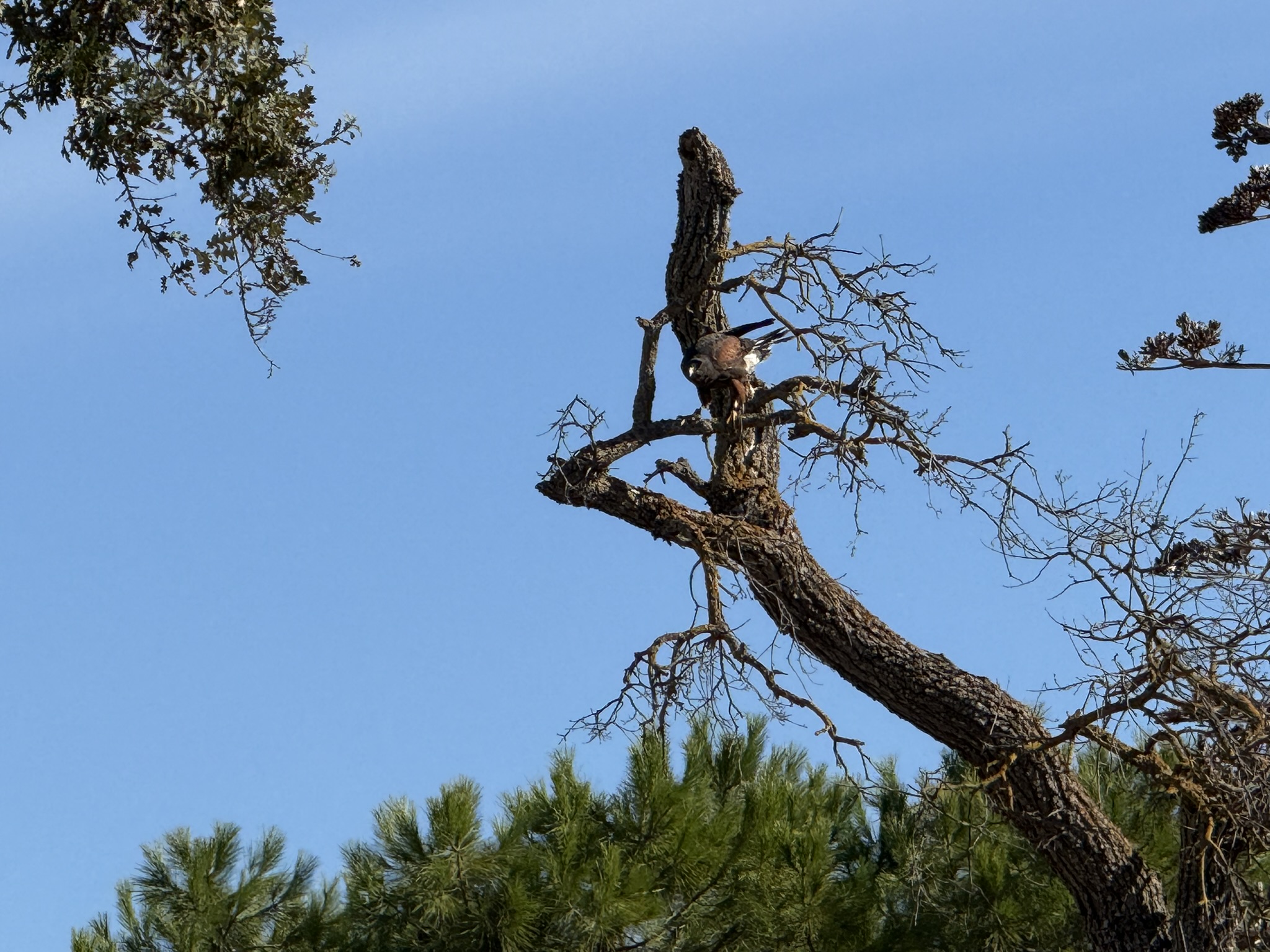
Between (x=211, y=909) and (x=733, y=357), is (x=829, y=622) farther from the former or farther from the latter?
(x=211, y=909)

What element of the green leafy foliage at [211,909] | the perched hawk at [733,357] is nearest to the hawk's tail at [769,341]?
the perched hawk at [733,357]

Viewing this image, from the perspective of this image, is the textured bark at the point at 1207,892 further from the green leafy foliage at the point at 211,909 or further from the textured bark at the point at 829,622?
the green leafy foliage at the point at 211,909

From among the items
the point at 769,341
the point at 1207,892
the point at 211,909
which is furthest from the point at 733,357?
the point at 211,909

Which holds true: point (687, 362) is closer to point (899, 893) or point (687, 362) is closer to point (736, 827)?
point (736, 827)

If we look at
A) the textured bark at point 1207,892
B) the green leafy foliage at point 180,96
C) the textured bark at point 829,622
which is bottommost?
the textured bark at point 1207,892

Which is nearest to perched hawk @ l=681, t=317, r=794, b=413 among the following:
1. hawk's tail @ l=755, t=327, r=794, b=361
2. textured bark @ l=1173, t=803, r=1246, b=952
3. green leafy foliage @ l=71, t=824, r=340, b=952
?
hawk's tail @ l=755, t=327, r=794, b=361

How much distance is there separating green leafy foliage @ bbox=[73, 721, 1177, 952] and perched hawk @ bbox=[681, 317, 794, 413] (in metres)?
2.38

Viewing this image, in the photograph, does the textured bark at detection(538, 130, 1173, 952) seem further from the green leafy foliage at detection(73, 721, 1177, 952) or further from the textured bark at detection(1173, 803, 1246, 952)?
the green leafy foliage at detection(73, 721, 1177, 952)

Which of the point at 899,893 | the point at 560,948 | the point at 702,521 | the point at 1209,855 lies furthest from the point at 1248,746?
the point at 560,948

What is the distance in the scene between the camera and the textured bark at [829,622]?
207 inches

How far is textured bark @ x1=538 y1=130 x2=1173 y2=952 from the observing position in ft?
17.3

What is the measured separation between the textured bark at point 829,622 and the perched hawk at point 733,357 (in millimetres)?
147

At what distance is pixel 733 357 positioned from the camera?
539 cm

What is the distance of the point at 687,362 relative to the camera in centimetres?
550
